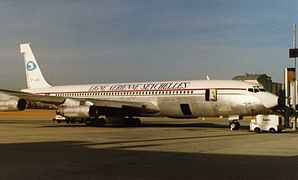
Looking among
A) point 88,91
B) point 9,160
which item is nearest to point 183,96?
point 88,91

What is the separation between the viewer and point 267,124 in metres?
27.8

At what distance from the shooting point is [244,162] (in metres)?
11.8

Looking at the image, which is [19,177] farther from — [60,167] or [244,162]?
[244,162]

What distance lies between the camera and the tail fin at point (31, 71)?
4662 cm

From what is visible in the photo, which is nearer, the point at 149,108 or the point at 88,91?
the point at 149,108

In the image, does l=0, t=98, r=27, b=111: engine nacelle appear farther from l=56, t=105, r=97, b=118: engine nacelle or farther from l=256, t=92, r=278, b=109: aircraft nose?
l=256, t=92, r=278, b=109: aircraft nose

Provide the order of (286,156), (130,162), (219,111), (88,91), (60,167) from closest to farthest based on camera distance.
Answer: (60,167) → (130,162) → (286,156) → (219,111) → (88,91)

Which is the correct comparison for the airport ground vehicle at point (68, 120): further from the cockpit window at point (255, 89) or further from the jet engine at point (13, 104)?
the cockpit window at point (255, 89)

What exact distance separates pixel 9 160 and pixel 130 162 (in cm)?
338

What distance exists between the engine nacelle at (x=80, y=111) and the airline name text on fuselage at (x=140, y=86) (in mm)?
5039

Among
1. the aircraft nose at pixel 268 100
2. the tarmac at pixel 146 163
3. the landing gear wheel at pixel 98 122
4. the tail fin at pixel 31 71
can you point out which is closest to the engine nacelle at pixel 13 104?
the landing gear wheel at pixel 98 122

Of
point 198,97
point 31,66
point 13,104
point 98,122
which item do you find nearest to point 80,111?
point 98,122

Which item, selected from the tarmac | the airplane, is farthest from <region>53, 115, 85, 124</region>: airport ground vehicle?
the tarmac

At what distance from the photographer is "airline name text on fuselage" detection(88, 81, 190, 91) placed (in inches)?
1325
